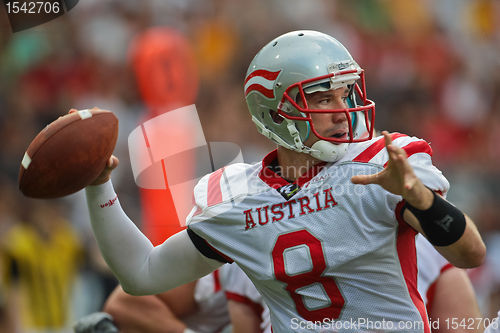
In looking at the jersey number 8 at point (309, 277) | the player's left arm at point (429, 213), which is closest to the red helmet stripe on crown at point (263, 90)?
the jersey number 8 at point (309, 277)

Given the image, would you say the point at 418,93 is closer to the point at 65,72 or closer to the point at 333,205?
the point at 65,72

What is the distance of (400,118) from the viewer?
8258mm

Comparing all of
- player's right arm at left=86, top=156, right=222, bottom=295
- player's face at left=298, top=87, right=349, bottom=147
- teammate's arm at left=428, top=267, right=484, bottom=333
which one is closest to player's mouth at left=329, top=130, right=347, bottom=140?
player's face at left=298, top=87, right=349, bottom=147

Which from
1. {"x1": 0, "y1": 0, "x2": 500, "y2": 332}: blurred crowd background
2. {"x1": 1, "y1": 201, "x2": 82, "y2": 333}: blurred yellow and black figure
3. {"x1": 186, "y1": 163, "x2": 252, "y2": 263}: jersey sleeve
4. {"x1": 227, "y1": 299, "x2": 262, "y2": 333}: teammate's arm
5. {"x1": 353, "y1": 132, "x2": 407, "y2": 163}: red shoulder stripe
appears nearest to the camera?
{"x1": 353, "y1": 132, "x2": 407, "y2": 163}: red shoulder stripe

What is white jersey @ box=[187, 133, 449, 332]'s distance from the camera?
2.46 metres

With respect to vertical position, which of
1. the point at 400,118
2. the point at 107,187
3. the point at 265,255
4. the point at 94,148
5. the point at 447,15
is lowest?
the point at 400,118

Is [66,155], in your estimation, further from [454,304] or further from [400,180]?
[454,304]

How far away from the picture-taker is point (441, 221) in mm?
2248

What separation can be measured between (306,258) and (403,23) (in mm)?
7579

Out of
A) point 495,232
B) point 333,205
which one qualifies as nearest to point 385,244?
point 333,205

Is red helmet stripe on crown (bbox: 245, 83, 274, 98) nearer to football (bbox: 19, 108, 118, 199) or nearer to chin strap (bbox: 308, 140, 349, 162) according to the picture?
chin strap (bbox: 308, 140, 349, 162)

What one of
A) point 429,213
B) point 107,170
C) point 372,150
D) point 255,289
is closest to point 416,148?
point 372,150

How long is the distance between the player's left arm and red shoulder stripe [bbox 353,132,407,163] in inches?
10.0

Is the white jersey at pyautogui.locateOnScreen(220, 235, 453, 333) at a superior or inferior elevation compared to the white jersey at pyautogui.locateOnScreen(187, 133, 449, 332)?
inferior
